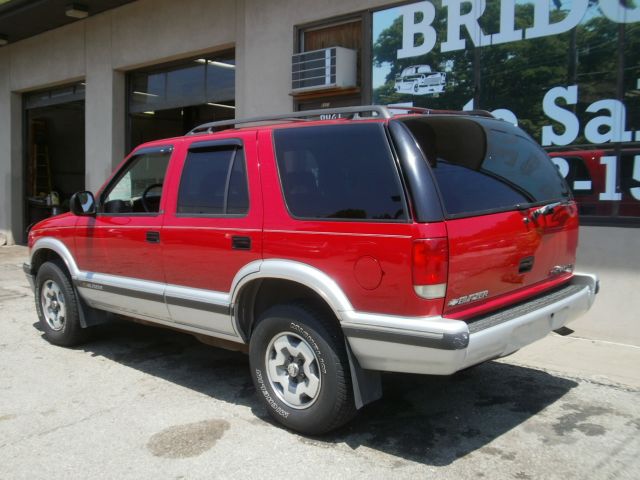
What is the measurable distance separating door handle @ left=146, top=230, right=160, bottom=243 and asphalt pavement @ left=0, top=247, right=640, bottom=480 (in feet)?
3.92

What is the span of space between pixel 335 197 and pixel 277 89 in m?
5.64

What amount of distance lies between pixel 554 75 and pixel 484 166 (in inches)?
131

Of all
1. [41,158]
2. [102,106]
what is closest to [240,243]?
[102,106]

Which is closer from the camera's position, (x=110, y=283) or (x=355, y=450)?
(x=355, y=450)

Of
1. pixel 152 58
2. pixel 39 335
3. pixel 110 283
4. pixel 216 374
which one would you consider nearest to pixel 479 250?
pixel 216 374

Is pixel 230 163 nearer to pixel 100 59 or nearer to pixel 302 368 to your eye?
pixel 302 368

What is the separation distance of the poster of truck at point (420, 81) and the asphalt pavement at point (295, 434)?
339 centimetres

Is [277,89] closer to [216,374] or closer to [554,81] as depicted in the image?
[554,81]

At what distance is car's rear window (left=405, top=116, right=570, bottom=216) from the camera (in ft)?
11.3

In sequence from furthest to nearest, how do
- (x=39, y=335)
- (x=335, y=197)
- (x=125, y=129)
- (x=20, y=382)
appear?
1. (x=125, y=129)
2. (x=39, y=335)
3. (x=20, y=382)
4. (x=335, y=197)

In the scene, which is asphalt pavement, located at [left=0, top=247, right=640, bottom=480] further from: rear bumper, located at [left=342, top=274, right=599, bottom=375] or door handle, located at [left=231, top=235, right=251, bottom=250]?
door handle, located at [left=231, top=235, right=251, bottom=250]

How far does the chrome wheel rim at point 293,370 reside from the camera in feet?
12.1

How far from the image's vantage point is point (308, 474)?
332 cm

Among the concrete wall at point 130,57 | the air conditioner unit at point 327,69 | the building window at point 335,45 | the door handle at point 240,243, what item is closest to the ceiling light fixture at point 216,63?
the concrete wall at point 130,57
